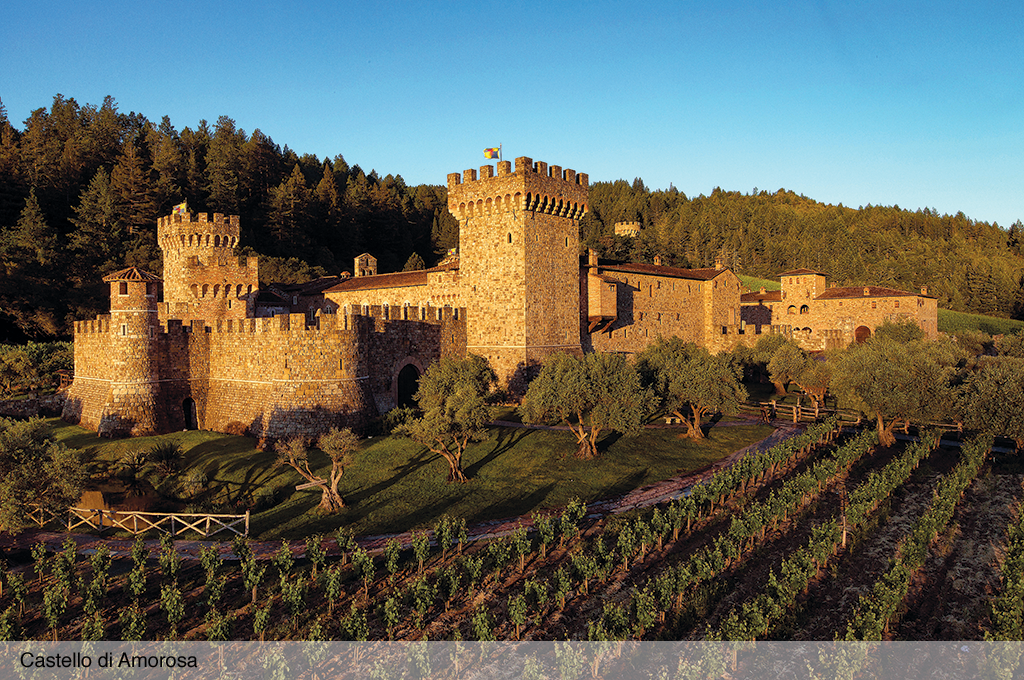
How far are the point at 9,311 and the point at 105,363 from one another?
22.8 meters

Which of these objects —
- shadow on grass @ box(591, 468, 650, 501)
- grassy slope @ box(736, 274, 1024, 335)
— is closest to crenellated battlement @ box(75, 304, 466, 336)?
shadow on grass @ box(591, 468, 650, 501)

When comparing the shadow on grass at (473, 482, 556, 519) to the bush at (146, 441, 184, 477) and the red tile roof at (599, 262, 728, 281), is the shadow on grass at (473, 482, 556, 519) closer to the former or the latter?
the bush at (146, 441, 184, 477)

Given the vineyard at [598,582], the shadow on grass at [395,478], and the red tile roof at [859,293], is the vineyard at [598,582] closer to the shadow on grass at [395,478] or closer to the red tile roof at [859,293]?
the shadow on grass at [395,478]

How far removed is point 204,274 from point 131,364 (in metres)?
10.7

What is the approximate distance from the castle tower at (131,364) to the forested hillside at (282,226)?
22.4 metres

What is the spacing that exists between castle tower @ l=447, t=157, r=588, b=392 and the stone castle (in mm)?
80

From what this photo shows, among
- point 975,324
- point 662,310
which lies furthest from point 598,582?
point 975,324

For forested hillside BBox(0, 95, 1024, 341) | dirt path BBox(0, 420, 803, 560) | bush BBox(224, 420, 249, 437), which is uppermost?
forested hillside BBox(0, 95, 1024, 341)

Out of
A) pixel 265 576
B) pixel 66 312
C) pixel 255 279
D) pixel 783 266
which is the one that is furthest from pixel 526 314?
pixel 783 266

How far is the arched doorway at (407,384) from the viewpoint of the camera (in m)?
32.6

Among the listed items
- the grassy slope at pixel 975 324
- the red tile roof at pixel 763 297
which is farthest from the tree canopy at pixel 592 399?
the grassy slope at pixel 975 324

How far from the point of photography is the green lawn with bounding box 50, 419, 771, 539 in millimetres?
20859

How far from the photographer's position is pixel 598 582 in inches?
634

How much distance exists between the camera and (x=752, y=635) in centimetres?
1288
